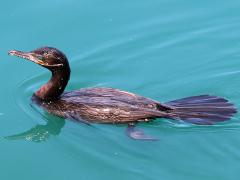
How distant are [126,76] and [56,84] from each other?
106 cm

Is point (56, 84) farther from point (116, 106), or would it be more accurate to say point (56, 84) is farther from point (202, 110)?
point (202, 110)

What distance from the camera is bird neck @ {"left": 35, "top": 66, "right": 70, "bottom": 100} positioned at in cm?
902

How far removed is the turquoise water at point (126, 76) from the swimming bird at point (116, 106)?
0.38ft

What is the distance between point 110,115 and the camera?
8.63 metres

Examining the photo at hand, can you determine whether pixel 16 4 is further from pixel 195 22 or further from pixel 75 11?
pixel 195 22

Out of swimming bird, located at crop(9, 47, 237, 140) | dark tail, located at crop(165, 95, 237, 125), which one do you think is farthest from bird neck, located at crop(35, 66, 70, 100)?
dark tail, located at crop(165, 95, 237, 125)

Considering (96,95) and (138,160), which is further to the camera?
(96,95)

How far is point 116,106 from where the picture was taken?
28.3 ft

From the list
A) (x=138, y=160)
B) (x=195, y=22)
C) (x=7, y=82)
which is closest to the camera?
(x=138, y=160)

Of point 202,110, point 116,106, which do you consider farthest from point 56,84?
point 202,110

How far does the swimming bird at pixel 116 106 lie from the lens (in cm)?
858

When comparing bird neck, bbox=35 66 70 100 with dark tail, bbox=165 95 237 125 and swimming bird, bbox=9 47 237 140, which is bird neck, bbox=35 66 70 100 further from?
dark tail, bbox=165 95 237 125

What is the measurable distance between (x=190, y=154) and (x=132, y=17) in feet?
11.4

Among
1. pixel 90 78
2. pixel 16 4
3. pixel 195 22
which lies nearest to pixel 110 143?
pixel 90 78
